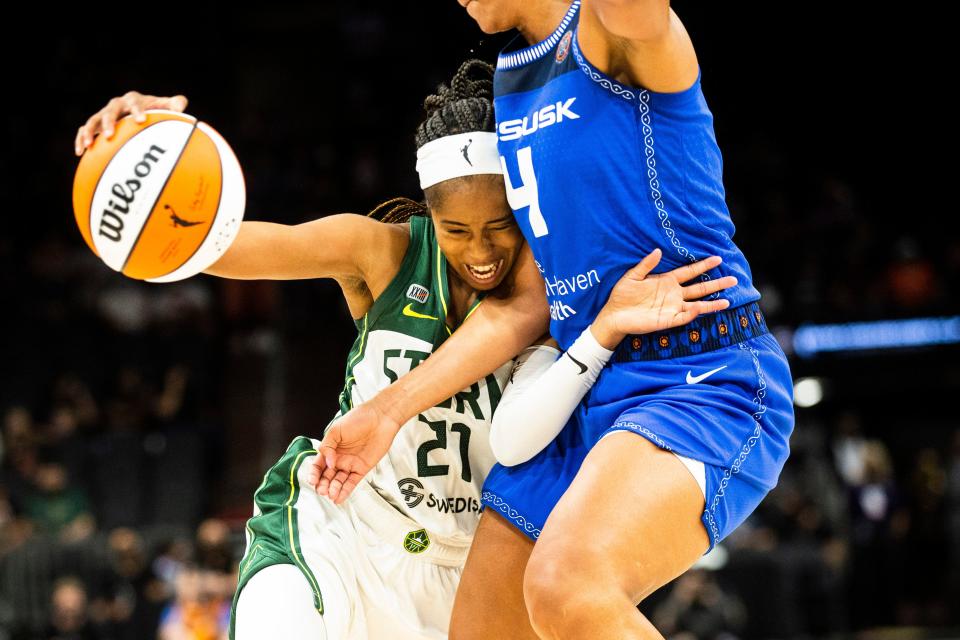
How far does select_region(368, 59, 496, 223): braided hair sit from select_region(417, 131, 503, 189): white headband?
29 millimetres

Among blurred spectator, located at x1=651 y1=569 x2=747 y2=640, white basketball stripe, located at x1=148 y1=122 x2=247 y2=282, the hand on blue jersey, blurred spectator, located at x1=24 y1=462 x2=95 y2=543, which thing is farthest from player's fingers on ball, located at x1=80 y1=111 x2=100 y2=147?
blurred spectator, located at x1=24 y1=462 x2=95 y2=543

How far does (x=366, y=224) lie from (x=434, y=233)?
0.80ft

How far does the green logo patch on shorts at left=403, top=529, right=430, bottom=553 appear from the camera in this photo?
11.3 ft

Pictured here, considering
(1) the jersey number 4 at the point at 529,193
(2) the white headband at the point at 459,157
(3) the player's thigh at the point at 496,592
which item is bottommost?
(3) the player's thigh at the point at 496,592

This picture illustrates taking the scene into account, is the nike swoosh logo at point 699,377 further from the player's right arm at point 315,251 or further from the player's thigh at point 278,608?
the player's thigh at point 278,608

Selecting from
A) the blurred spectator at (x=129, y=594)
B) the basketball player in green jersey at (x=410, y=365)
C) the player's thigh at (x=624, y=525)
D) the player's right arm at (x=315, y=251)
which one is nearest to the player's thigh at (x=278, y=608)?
the basketball player in green jersey at (x=410, y=365)

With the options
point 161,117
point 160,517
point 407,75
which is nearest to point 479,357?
point 161,117

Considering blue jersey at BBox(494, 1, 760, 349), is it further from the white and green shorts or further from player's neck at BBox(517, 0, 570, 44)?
the white and green shorts

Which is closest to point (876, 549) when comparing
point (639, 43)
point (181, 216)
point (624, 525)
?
point (624, 525)

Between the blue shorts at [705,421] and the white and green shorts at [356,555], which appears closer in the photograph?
the blue shorts at [705,421]

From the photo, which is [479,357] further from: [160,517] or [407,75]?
[407,75]

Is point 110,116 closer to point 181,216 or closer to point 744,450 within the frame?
point 181,216

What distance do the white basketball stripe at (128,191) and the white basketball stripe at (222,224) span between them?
13cm

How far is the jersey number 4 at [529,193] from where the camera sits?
118 inches
